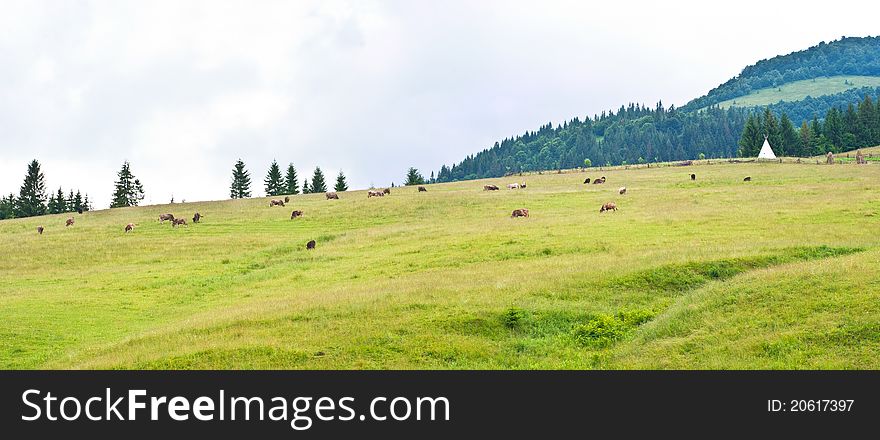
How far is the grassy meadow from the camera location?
66.3ft

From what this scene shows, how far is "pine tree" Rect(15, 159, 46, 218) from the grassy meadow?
7218cm

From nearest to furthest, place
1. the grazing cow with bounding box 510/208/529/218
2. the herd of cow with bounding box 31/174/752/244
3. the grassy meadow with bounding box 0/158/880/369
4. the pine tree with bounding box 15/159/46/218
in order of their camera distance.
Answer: the grassy meadow with bounding box 0/158/880/369 < the grazing cow with bounding box 510/208/529/218 < the herd of cow with bounding box 31/174/752/244 < the pine tree with bounding box 15/159/46/218

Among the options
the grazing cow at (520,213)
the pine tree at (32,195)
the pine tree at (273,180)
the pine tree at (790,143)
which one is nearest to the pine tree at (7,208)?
the pine tree at (32,195)

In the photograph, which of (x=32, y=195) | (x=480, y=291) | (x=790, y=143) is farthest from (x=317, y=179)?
(x=480, y=291)

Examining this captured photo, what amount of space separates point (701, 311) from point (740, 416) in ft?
26.6

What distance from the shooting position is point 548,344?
21781 mm

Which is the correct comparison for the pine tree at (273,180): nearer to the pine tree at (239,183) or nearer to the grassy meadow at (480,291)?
the pine tree at (239,183)

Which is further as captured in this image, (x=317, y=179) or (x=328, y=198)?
(x=317, y=179)

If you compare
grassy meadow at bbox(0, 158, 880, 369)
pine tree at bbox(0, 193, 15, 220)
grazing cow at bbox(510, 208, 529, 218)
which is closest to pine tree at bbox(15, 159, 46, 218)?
pine tree at bbox(0, 193, 15, 220)

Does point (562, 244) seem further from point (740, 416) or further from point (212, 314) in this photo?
point (740, 416)

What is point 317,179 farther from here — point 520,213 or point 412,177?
point 520,213

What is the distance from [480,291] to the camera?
92.6ft

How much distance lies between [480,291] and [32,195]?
401 ft

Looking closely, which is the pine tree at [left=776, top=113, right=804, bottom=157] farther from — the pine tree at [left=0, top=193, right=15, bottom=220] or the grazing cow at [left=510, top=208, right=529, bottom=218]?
the pine tree at [left=0, top=193, right=15, bottom=220]
